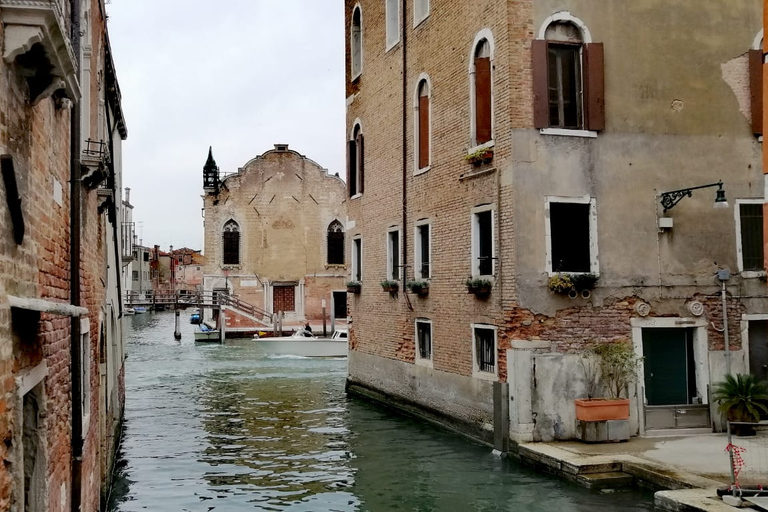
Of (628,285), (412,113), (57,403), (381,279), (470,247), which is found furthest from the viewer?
(381,279)

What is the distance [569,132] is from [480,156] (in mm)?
1424

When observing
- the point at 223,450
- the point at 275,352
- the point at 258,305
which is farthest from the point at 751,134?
the point at 258,305

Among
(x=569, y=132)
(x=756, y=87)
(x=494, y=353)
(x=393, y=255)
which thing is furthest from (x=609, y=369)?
(x=393, y=255)

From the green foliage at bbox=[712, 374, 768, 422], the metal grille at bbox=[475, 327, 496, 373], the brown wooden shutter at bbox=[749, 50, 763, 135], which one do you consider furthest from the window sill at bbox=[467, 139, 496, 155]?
the green foliage at bbox=[712, 374, 768, 422]

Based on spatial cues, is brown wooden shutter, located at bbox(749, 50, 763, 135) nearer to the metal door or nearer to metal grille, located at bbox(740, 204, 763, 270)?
metal grille, located at bbox(740, 204, 763, 270)

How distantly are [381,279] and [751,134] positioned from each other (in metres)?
8.07

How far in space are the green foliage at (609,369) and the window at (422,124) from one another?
5.32 m

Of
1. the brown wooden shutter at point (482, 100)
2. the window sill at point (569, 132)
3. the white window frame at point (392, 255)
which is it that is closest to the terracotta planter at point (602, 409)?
the window sill at point (569, 132)

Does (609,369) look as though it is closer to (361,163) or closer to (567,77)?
(567,77)

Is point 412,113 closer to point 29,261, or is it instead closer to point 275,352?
point 29,261

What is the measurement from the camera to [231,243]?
42.9 metres

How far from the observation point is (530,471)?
36.3 ft

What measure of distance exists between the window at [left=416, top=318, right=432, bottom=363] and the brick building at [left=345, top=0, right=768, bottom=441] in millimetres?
1727

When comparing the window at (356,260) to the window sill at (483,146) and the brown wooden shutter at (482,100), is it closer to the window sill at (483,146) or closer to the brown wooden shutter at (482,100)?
the window sill at (483,146)
